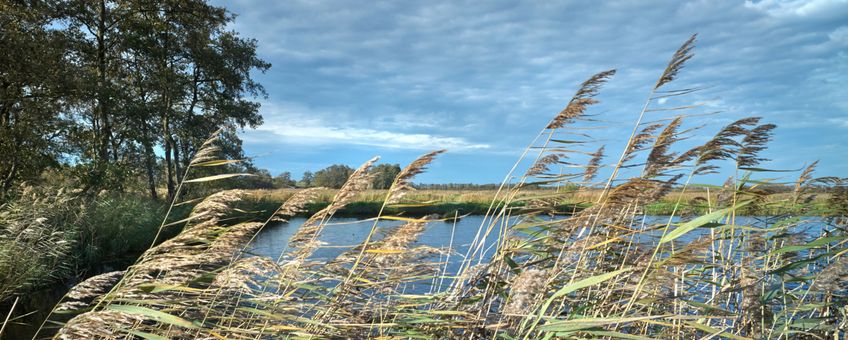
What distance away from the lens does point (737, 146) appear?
319cm

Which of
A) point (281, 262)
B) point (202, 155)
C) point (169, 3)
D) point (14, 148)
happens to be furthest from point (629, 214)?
point (169, 3)

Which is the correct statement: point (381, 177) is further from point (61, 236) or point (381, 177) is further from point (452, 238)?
point (61, 236)

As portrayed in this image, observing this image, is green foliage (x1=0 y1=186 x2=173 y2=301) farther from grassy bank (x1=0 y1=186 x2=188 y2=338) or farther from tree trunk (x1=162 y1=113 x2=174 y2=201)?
tree trunk (x1=162 y1=113 x2=174 y2=201)

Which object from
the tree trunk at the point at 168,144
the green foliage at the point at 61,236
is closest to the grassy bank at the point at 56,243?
the green foliage at the point at 61,236

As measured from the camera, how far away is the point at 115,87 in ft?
68.4

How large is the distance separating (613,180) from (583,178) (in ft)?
2.13

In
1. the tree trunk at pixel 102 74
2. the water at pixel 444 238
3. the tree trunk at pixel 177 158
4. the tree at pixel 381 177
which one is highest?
the tree trunk at pixel 102 74

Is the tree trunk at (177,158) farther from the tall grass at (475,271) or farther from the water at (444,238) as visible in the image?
the tall grass at (475,271)

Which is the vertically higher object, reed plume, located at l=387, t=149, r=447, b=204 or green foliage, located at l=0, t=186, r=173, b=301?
reed plume, located at l=387, t=149, r=447, b=204

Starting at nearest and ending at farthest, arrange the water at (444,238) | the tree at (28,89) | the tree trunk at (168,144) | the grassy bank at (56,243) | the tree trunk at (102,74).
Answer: the water at (444,238), the grassy bank at (56,243), the tree at (28,89), the tree trunk at (102,74), the tree trunk at (168,144)

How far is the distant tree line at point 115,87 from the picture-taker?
17062mm

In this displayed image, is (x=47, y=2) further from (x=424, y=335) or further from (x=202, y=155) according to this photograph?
(x=424, y=335)

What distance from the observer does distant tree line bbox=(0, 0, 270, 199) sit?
1706 cm

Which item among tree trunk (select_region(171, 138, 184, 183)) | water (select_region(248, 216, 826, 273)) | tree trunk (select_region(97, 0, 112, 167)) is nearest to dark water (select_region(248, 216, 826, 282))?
water (select_region(248, 216, 826, 273))
